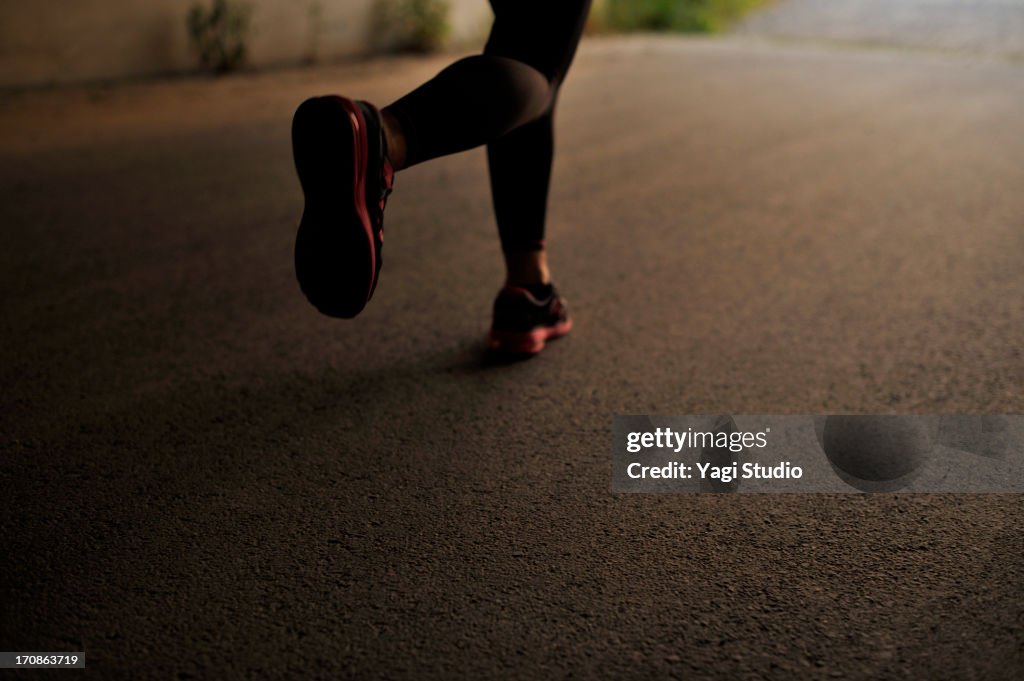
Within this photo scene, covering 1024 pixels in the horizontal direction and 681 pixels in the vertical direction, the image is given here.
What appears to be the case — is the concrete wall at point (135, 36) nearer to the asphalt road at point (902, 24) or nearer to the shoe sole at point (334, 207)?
the asphalt road at point (902, 24)

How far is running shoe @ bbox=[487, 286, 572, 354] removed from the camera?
158cm

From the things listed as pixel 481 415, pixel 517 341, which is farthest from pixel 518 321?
pixel 481 415

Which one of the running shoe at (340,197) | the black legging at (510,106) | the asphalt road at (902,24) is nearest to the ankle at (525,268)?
the black legging at (510,106)

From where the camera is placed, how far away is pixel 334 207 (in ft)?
3.71

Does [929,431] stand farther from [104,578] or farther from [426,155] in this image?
[104,578]

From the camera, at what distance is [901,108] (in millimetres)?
3854

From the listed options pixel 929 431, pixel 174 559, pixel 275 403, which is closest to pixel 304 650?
pixel 174 559

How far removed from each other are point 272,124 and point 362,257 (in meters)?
2.61

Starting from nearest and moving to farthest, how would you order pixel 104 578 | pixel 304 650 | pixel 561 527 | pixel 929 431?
pixel 304 650 < pixel 104 578 < pixel 561 527 < pixel 929 431

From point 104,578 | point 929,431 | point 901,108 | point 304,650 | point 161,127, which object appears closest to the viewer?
point 304,650

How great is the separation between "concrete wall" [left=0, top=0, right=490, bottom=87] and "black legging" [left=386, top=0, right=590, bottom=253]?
3.34m

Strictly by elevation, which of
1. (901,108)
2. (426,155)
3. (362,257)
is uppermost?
(426,155)

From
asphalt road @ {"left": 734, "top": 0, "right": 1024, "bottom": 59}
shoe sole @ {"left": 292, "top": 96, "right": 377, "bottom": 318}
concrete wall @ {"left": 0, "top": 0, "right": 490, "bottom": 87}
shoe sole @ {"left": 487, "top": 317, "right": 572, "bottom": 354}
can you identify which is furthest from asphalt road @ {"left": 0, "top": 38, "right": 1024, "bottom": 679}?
asphalt road @ {"left": 734, "top": 0, "right": 1024, "bottom": 59}

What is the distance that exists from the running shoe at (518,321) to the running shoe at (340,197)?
0.42 m
